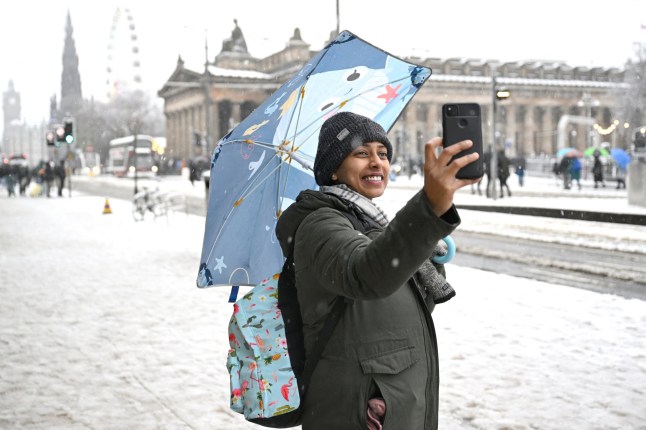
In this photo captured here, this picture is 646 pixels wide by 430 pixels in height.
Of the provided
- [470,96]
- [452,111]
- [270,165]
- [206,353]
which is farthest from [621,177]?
[470,96]

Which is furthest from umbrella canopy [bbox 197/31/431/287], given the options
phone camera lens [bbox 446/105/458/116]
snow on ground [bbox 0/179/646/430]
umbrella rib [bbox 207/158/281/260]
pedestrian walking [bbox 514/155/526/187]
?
pedestrian walking [bbox 514/155/526/187]

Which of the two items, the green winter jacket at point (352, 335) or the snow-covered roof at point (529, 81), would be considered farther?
the snow-covered roof at point (529, 81)

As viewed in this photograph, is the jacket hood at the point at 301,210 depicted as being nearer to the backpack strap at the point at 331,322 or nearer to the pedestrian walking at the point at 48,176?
the backpack strap at the point at 331,322

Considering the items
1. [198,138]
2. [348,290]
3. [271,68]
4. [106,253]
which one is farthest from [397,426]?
[271,68]

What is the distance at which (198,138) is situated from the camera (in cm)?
5584

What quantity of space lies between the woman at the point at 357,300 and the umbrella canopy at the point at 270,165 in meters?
0.91

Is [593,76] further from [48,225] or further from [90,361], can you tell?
[90,361]

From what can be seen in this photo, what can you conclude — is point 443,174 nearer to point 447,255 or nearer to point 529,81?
point 447,255

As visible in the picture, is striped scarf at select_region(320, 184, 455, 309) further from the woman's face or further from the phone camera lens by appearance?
the phone camera lens

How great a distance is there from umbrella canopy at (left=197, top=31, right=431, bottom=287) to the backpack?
2.38 ft

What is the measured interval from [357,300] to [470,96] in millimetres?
100320

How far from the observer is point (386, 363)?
7.67 feet

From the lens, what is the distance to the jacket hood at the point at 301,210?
7.87 ft

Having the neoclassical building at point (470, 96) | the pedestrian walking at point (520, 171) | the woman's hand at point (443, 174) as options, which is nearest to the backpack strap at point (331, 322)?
the woman's hand at point (443, 174)
